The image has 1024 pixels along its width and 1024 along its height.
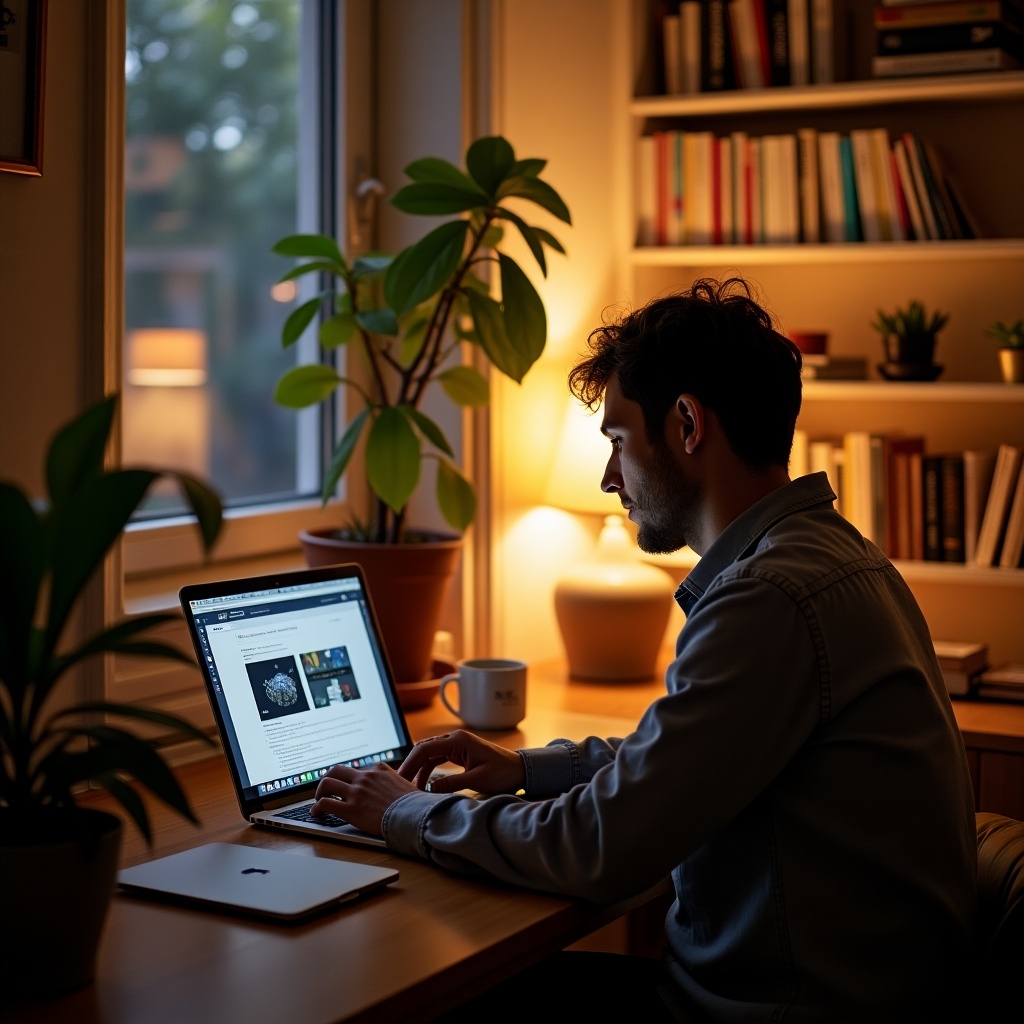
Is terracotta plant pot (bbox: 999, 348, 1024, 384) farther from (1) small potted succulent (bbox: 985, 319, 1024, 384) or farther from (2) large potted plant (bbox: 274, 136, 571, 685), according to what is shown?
(2) large potted plant (bbox: 274, 136, 571, 685)

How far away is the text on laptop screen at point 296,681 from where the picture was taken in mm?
1678

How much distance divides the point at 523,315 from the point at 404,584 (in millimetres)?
490

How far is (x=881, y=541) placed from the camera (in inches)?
111

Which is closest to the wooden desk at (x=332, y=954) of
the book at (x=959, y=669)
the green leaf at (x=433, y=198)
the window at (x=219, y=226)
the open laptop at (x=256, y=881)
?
the open laptop at (x=256, y=881)

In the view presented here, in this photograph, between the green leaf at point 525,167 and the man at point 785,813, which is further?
the green leaf at point 525,167

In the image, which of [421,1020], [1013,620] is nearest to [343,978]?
[421,1020]

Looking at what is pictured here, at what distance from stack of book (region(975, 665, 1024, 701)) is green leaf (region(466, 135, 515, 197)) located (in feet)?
4.32

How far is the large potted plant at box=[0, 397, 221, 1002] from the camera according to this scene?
1107 mm

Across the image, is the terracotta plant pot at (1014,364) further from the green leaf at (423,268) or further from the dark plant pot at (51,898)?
the dark plant pot at (51,898)

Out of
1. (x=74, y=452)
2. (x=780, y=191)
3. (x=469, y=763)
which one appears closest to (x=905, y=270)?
(x=780, y=191)

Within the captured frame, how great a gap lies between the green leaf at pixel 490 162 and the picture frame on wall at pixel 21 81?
66 cm

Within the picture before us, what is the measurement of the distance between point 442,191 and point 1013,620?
1585 millimetres

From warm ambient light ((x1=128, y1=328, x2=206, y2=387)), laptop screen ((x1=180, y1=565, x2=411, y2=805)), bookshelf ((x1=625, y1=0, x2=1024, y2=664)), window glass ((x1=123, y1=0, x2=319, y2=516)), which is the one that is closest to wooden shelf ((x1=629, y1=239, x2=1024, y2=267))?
bookshelf ((x1=625, y1=0, x2=1024, y2=664))

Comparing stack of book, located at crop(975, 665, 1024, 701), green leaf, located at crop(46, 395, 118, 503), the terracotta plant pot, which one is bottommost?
stack of book, located at crop(975, 665, 1024, 701)
